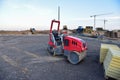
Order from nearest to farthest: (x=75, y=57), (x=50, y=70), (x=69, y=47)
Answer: (x=50, y=70) < (x=75, y=57) < (x=69, y=47)

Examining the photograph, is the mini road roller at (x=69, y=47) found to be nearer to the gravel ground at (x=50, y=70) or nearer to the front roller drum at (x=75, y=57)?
the front roller drum at (x=75, y=57)

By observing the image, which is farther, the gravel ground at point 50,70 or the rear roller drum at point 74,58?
the rear roller drum at point 74,58

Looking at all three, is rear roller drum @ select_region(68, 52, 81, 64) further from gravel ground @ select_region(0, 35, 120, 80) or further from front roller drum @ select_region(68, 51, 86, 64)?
gravel ground @ select_region(0, 35, 120, 80)

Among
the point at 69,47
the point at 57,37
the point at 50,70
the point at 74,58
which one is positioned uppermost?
the point at 57,37

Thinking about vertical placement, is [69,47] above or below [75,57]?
above

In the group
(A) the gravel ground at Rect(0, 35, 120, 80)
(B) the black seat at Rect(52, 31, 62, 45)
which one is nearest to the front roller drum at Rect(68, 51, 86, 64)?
(A) the gravel ground at Rect(0, 35, 120, 80)

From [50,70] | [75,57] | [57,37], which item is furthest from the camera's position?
[57,37]

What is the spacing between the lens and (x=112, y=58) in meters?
7.71

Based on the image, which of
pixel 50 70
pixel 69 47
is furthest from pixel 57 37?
pixel 50 70

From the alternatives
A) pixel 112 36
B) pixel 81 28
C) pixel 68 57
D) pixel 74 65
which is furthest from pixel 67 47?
pixel 81 28

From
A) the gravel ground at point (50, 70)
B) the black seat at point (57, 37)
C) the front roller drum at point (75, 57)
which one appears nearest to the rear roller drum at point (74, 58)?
the front roller drum at point (75, 57)

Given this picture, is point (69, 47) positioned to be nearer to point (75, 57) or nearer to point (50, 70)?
Answer: point (75, 57)

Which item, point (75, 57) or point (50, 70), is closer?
point (50, 70)

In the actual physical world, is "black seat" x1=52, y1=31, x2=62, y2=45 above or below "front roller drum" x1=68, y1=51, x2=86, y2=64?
above
